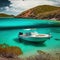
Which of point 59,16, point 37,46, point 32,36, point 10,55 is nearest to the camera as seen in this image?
point 10,55

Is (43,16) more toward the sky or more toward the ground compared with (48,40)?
more toward the ground

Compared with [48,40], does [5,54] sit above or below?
above

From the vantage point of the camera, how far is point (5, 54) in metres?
20.2

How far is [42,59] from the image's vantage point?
16984 millimetres

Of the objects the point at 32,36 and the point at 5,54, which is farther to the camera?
the point at 32,36

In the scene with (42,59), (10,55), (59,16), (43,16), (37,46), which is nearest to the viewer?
(42,59)

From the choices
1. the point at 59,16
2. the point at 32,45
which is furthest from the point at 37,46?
the point at 59,16

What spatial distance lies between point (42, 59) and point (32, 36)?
66.8ft

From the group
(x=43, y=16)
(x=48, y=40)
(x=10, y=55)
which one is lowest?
(x=43, y=16)

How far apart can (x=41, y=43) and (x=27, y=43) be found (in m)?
2.11

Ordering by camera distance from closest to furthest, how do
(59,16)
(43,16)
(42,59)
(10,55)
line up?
(42,59)
(10,55)
(59,16)
(43,16)

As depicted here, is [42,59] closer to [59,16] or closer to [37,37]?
[37,37]

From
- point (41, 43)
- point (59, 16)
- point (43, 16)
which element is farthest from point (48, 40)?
Answer: point (43, 16)

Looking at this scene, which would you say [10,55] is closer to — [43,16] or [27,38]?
[27,38]
